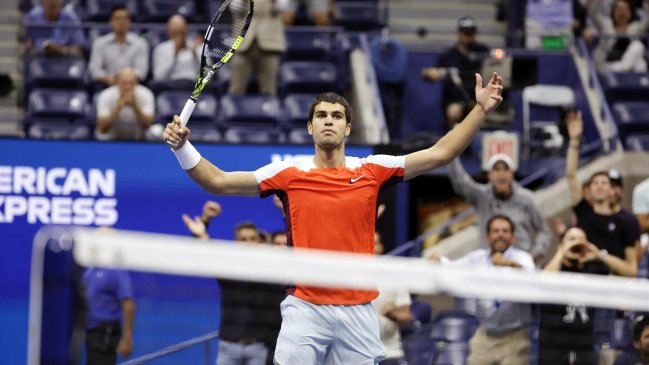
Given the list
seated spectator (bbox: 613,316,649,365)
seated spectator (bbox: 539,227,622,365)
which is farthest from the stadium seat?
seated spectator (bbox: 613,316,649,365)

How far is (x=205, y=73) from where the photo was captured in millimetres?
7688

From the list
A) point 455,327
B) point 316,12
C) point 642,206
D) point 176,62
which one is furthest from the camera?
point 316,12

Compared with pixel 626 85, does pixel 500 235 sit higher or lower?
lower

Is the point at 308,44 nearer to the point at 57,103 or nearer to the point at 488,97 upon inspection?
the point at 57,103

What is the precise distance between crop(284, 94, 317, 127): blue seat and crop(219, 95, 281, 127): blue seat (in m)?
0.13

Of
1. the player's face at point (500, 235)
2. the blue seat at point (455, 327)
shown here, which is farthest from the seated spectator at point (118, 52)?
the blue seat at point (455, 327)

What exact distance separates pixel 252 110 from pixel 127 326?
7.32 metres

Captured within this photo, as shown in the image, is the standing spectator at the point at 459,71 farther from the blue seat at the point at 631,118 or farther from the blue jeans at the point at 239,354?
the blue jeans at the point at 239,354

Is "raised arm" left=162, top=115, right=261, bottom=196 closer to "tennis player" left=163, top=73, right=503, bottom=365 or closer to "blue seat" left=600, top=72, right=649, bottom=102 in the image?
"tennis player" left=163, top=73, right=503, bottom=365

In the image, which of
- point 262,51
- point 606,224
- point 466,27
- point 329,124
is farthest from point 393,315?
point 466,27

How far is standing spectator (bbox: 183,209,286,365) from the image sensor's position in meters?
8.73

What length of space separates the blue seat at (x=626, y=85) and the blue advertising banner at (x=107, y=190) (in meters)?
4.81

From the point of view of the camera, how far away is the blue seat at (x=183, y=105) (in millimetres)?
14164

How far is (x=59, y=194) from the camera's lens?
12.8 metres
